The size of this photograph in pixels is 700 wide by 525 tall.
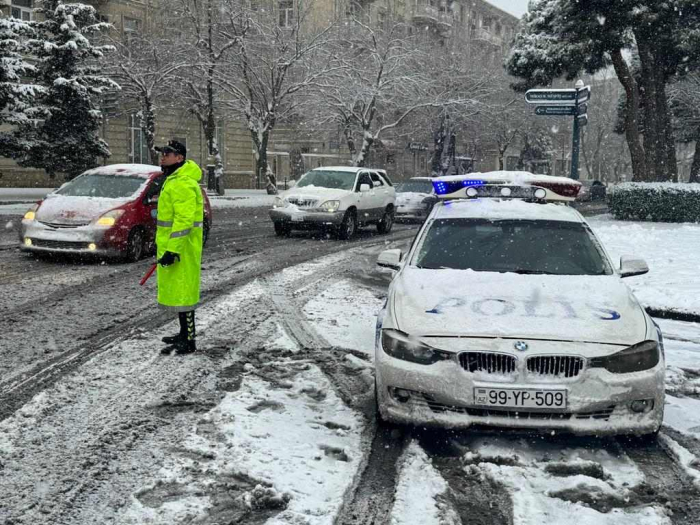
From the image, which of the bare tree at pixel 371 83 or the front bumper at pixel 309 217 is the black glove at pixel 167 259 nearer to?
the front bumper at pixel 309 217

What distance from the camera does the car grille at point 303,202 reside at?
16.6m

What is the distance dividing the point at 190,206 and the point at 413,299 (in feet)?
7.73

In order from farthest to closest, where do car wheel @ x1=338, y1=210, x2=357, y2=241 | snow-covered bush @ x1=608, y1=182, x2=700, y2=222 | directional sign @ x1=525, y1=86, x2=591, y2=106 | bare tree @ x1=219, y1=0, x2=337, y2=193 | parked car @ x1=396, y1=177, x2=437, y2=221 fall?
bare tree @ x1=219, y1=0, x2=337, y2=193 < parked car @ x1=396, y1=177, x2=437, y2=221 < snow-covered bush @ x1=608, y1=182, x2=700, y2=222 < car wheel @ x1=338, y1=210, x2=357, y2=241 < directional sign @ x1=525, y1=86, x2=591, y2=106

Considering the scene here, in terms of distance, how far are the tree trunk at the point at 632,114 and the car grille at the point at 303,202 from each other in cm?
1329

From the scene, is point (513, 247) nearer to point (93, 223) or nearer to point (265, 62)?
point (93, 223)

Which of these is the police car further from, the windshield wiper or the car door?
the car door

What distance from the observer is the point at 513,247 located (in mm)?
5703

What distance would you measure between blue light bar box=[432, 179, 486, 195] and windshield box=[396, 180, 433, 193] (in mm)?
17351

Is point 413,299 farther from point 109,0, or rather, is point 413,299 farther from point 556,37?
point 109,0

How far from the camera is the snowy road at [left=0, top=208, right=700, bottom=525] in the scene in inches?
142

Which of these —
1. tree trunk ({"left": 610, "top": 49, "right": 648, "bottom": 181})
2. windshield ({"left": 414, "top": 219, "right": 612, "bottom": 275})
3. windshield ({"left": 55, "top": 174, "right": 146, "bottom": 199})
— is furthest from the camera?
tree trunk ({"left": 610, "top": 49, "right": 648, "bottom": 181})

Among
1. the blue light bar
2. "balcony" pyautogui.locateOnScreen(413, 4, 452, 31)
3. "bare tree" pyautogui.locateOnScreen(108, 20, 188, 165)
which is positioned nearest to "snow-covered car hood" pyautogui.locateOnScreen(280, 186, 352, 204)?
the blue light bar

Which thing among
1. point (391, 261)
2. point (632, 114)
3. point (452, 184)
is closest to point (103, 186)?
point (452, 184)

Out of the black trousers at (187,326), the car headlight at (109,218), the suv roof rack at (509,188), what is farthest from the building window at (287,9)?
the black trousers at (187,326)
